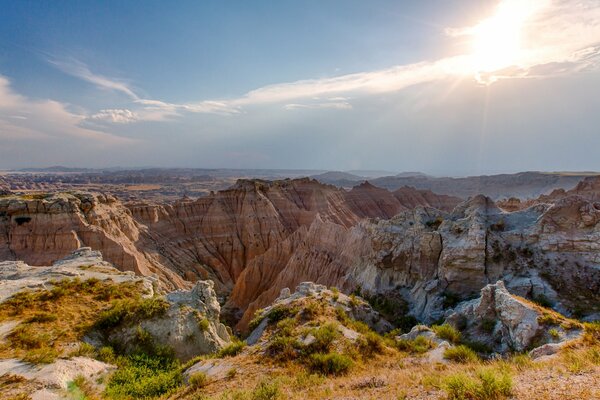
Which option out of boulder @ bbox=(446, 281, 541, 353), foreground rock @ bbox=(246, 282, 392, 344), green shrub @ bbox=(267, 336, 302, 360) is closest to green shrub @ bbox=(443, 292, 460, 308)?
boulder @ bbox=(446, 281, 541, 353)

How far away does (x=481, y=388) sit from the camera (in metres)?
6.10

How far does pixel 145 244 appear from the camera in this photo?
48.5 meters

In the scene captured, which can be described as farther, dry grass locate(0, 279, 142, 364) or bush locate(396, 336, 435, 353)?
bush locate(396, 336, 435, 353)

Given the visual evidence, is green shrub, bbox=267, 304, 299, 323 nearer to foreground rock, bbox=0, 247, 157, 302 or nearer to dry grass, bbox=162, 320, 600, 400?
dry grass, bbox=162, 320, 600, 400

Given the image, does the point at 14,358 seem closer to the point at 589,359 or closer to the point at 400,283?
the point at 589,359

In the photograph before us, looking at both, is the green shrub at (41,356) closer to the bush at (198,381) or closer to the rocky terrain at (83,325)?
the rocky terrain at (83,325)

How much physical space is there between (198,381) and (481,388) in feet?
23.6

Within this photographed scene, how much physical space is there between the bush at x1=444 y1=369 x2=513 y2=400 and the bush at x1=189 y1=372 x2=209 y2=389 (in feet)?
21.0

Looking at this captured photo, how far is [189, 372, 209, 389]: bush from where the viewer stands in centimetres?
903

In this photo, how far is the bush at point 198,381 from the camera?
9.03 m

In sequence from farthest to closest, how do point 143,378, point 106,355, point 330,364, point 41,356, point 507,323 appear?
1. point 507,323
2. point 106,355
3. point 143,378
4. point 330,364
5. point 41,356

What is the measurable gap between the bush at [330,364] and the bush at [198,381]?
122 inches

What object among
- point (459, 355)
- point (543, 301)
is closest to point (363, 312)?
point (459, 355)

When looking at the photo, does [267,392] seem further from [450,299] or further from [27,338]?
[450,299]
